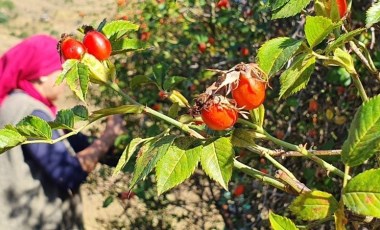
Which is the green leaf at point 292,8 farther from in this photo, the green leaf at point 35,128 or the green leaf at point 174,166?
the green leaf at point 35,128

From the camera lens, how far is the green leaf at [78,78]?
0.81 meters

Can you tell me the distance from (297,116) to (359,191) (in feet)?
5.48

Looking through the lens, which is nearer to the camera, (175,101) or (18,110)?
(175,101)

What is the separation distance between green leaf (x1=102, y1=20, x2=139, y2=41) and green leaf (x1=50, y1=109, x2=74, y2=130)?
12 cm

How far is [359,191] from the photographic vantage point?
646 mm

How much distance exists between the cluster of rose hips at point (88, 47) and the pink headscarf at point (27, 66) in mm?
1281

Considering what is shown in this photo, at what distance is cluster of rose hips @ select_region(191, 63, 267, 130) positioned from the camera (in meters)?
0.75

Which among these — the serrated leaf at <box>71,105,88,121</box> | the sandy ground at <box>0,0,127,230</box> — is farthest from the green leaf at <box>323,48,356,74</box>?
the sandy ground at <box>0,0,127,230</box>

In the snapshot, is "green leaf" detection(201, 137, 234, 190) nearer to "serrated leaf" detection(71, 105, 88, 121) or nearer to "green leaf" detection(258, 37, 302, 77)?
"green leaf" detection(258, 37, 302, 77)

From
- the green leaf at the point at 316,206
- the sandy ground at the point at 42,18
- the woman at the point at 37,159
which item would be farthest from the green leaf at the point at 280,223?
the sandy ground at the point at 42,18

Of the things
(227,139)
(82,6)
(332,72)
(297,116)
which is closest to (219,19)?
(297,116)

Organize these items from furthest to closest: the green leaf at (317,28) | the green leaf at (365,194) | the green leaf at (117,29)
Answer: the green leaf at (117,29) → the green leaf at (317,28) → the green leaf at (365,194)

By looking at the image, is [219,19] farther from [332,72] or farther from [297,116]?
[332,72]

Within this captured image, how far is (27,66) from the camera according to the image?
7.02ft
